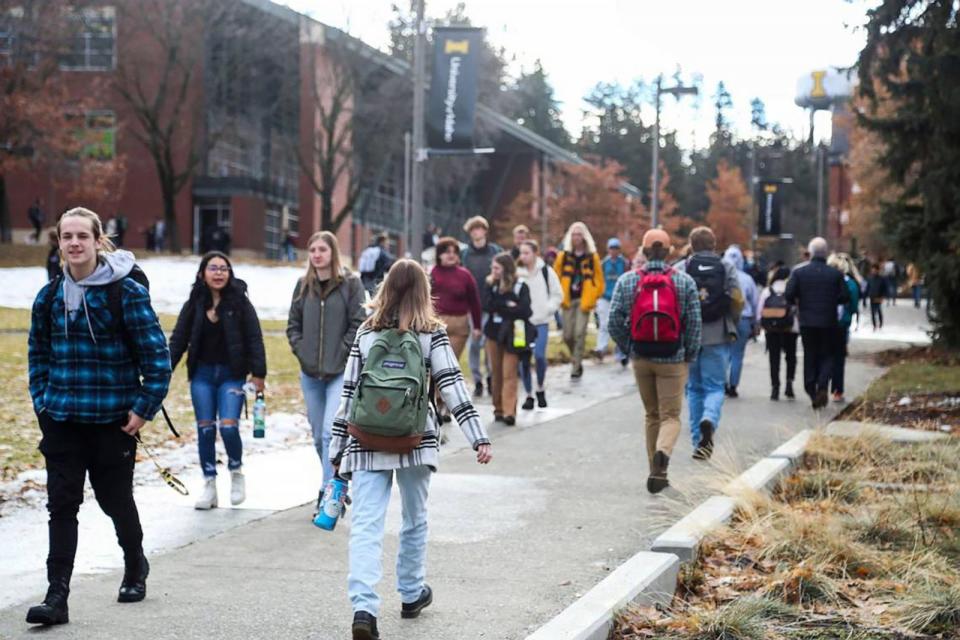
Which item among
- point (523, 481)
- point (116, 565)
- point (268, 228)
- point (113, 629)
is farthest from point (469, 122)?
point (268, 228)

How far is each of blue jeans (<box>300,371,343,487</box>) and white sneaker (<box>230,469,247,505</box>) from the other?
2.17 feet

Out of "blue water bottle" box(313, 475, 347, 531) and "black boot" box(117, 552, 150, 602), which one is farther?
"black boot" box(117, 552, 150, 602)

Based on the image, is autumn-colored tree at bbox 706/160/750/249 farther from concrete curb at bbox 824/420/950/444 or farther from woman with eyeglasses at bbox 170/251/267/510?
woman with eyeglasses at bbox 170/251/267/510

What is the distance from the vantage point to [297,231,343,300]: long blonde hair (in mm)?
9172

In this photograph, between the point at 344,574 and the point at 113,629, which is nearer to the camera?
the point at 113,629

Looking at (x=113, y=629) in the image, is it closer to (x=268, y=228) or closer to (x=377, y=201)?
(x=268, y=228)

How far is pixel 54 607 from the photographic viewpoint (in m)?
6.11

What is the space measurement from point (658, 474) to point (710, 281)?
2933mm

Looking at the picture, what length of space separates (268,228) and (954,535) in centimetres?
5383

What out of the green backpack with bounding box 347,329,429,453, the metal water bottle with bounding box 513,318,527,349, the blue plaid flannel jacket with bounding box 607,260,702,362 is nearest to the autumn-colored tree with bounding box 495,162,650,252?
the metal water bottle with bounding box 513,318,527,349

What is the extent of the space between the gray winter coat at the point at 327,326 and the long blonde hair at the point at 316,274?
4 cm

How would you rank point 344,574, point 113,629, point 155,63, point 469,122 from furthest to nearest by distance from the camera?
point 155,63 < point 469,122 < point 344,574 < point 113,629

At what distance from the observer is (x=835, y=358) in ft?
51.9

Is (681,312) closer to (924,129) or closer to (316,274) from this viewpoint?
(316,274)
